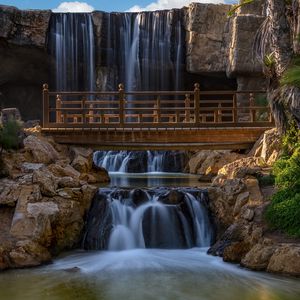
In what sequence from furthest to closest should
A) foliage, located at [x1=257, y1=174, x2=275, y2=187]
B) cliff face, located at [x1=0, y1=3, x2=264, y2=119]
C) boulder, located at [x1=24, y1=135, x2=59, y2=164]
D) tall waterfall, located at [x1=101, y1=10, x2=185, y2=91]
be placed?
tall waterfall, located at [x1=101, y1=10, x2=185, y2=91]
cliff face, located at [x1=0, y1=3, x2=264, y2=119]
boulder, located at [x1=24, y1=135, x2=59, y2=164]
foliage, located at [x1=257, y1=174, x2=275, y2=187]

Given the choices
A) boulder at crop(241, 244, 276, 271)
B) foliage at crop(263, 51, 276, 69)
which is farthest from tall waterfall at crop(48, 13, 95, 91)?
boulder at crop(241, 244, 276, 271)

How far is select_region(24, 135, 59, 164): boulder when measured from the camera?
1360 centimetres

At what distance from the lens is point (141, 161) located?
22422mm

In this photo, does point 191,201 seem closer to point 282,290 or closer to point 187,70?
point 282,290

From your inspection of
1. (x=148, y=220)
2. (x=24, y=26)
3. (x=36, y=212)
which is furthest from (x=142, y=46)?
(x=36, y=212)

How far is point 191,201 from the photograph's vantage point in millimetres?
11758

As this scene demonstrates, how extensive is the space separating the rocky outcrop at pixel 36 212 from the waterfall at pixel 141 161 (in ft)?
29.7

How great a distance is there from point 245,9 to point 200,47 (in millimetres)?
2757

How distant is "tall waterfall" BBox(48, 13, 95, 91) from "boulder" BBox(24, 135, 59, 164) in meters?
11.9

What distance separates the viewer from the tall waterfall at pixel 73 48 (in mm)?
25578

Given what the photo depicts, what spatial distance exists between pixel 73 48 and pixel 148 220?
54.0 ft

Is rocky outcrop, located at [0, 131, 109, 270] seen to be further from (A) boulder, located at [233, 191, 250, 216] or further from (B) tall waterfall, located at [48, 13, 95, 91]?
(B) tall waterfall, located at [48, 13, 95, 91]

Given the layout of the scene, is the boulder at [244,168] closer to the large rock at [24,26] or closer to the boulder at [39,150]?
the boulder at [39,150]

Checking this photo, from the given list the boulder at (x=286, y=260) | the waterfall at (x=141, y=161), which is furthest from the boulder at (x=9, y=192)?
the waterfall at (x=141, y=161)
